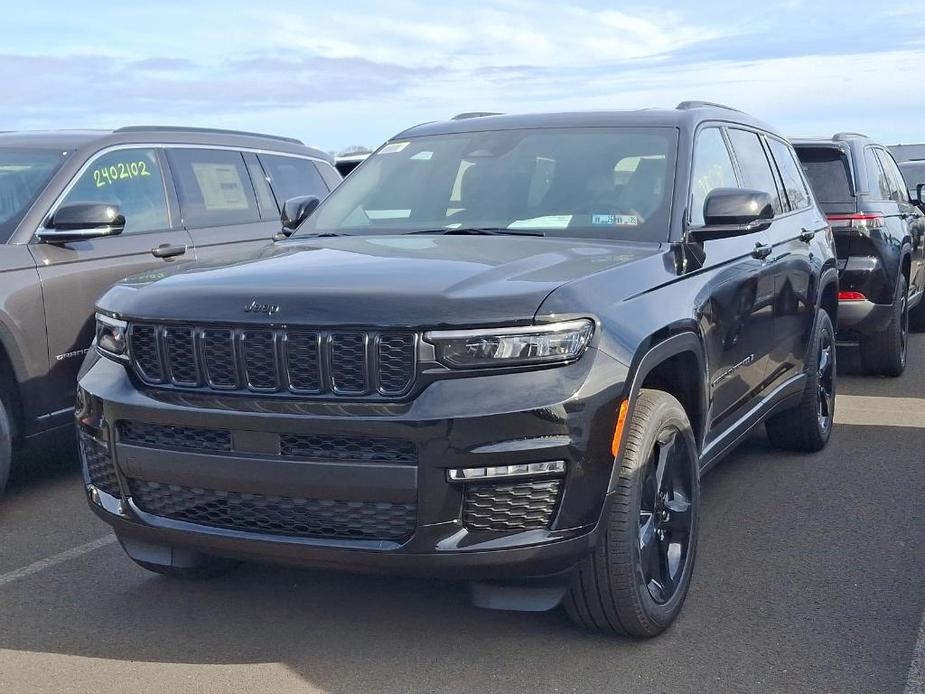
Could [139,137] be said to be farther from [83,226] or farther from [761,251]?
[761,251]

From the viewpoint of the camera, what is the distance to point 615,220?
457 centimetres

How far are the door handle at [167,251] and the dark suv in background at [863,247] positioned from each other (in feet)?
16.4

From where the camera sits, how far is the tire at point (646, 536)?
3.61 m

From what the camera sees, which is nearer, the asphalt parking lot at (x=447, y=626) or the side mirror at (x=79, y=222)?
the asphalt parking lot at (x=447, y=626)

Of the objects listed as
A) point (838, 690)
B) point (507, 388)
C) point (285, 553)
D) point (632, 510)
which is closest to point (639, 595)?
→ point (632, 510)

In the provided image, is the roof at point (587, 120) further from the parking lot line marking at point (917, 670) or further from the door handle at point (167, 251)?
the parking lot line marking at point (917, 670)

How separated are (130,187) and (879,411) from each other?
5.07 metres

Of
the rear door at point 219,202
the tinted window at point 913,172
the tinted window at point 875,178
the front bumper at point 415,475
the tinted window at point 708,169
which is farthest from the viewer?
the tinted window at point 913,172

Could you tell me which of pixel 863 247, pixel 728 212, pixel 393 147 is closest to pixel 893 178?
pixel 863 247

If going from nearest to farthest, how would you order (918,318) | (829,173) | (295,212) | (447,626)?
1. (447,626)
2. (295,212)
3. (829,173)
4. (918,318)

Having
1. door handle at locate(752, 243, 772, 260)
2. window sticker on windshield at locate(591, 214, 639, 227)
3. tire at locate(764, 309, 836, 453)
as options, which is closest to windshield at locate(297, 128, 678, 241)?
window sticker on windshield at locate(591, 214, 639, 227)

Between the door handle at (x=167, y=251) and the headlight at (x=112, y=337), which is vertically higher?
the headlight at (x=112, y=337)

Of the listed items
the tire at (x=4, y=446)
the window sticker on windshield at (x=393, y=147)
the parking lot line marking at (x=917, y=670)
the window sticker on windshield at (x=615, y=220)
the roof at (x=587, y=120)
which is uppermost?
the roof at (x=587, y=120)

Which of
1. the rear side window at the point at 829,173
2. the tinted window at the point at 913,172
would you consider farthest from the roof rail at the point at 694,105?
the tinted window at the point at 913,172
